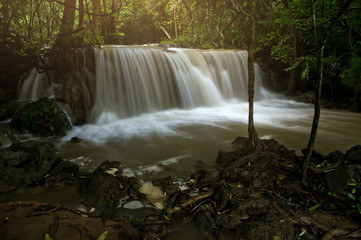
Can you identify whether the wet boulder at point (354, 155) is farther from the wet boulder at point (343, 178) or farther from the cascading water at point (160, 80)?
the cascading water at point (160, 80)

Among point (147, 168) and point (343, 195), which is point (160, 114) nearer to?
point (147, 168)

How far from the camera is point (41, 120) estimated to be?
621 centimetres

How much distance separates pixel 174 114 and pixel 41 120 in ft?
14.2

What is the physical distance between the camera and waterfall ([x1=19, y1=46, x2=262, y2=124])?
26.1ft

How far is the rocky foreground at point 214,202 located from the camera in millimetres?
2273

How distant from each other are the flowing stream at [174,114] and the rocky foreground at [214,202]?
2.34 ft

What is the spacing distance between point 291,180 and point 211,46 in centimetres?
1435

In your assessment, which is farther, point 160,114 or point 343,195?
point 160,114

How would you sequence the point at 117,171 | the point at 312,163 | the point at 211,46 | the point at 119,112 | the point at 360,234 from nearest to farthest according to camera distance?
the point at 360,234, the point at 312,163, the point at 117,171, the point at 119,112, the point at 211,46

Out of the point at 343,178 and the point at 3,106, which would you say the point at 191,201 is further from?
the point at 3,106

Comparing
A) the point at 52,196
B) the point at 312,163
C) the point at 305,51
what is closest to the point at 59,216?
the point at 52,196

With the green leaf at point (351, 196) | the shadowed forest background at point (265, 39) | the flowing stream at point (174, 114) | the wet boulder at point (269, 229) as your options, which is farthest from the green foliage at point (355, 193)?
the shadowed forest background at point (265, 39)

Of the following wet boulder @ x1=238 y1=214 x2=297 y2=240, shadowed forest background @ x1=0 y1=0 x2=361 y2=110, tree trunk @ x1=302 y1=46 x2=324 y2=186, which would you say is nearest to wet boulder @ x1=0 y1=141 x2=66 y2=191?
shadowed forest background @ x1=0 y1=0 x2=361 y2=110

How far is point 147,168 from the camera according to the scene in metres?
4.12
